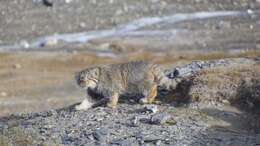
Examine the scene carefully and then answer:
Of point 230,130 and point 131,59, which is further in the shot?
point 131,59

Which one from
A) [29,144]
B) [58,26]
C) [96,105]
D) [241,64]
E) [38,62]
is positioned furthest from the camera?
[58,26]

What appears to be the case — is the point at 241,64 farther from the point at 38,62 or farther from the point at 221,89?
the point at 38,62

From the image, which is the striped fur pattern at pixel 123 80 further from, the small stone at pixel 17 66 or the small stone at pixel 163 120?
the small stone at pixel 17 66

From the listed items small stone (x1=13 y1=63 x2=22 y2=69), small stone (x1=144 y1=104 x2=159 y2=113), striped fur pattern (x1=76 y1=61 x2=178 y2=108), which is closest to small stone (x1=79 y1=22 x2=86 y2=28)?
small stone (x1=13 y1=63 x2=22 y2=69)

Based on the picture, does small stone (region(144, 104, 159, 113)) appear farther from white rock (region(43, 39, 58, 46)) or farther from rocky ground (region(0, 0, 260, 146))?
white rock (region(43, 39, 58, 46))

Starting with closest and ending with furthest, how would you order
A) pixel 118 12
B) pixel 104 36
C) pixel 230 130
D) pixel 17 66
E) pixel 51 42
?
pixel 230 130, pixel 17 66, pixel 51 42, pixel 104 36, pixel 118 12

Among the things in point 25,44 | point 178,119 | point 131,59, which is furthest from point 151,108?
point 25,44

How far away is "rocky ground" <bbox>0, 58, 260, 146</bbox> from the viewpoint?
12266 mm

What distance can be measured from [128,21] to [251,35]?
11.8m

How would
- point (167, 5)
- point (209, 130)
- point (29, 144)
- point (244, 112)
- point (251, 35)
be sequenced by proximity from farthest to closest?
point (167, 5) → point (251, 35) → point (244, 112) → point (209, 130) → point (29, 144)

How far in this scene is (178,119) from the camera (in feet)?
43.4

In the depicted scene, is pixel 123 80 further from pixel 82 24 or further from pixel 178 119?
pixel 82 24

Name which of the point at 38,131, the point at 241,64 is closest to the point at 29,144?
the point at 38,131

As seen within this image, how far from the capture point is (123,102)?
15.0 metres
